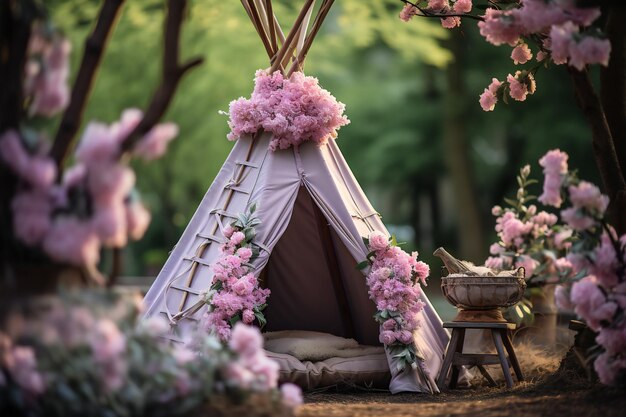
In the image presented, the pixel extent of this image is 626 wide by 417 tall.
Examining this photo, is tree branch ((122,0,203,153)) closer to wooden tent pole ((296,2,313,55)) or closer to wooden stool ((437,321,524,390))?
wooden tent pole ((296,2,313,55))

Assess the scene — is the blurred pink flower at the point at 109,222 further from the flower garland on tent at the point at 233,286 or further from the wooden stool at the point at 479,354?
the wooden stool at the point at 479,354

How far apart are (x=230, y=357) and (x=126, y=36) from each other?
43.7ft

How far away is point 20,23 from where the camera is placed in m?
3.84

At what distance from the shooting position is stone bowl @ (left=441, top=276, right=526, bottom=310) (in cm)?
643

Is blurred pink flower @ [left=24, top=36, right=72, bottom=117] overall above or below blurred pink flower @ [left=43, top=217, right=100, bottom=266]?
above

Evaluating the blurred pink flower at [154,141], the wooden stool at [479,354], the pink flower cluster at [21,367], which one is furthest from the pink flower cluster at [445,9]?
the pink flower cluster at [21,367]

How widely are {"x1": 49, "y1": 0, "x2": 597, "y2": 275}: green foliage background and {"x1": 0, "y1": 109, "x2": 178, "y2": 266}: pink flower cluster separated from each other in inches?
417

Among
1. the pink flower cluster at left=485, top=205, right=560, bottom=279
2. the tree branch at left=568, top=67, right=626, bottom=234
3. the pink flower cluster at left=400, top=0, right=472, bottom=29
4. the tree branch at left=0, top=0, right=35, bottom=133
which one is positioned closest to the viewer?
the tree branch at left=0, top=0, right=35, bottom=133

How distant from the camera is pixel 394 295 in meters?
6.45

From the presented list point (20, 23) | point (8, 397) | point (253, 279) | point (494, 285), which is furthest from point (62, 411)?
point (494, 285)

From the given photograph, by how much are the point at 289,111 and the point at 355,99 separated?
14610 millimetres

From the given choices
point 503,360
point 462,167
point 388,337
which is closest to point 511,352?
point 503,360

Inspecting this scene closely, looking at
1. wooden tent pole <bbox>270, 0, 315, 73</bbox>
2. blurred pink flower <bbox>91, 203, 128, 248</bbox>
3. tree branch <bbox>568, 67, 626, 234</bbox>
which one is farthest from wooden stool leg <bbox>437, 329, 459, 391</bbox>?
blurred pink flower <bbox>91, 203, 128, 248</bbox>

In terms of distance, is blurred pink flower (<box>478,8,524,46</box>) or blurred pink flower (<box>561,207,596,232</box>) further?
blurred pink flower (<box>478,8,524,46</box>)
